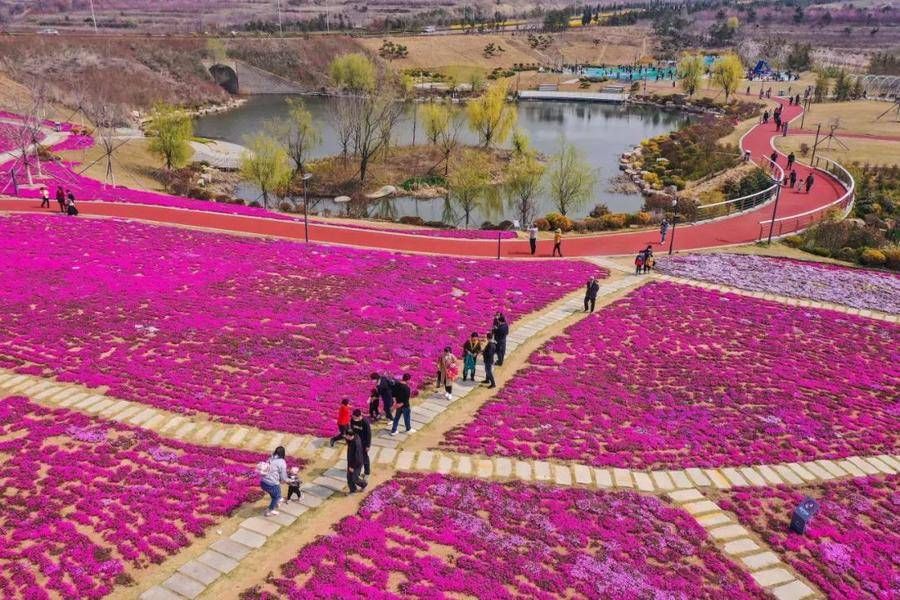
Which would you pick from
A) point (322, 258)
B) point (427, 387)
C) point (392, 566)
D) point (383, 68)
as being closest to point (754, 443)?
point (427, 387)

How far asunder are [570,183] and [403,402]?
1844 inches

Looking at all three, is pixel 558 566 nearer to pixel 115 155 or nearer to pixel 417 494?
pixel 417 494

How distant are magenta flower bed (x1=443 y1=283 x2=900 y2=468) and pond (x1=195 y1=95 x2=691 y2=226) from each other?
36061mm

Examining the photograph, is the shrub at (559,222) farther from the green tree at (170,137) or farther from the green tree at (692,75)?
the green tree at (692,75)

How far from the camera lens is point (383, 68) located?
489ft

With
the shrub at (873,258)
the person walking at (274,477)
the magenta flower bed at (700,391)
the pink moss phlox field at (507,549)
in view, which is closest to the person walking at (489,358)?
the magenta flower bed at (700,391)

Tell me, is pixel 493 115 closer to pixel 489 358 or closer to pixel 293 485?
pixel 489 358

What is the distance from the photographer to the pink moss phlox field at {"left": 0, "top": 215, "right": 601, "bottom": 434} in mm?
22672

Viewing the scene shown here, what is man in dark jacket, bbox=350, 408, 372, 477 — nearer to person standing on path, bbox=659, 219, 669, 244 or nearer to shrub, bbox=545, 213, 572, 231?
person standing on path, bbox=659, 219, 669, 244

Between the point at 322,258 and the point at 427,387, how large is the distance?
52.6 ft

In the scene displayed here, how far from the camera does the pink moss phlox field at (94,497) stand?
1434 centimetres

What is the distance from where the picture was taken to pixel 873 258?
41750mm

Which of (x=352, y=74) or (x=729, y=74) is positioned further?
(x=729, y=74)

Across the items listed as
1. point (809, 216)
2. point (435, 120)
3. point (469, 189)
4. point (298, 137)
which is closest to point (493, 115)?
point (435, 120)
